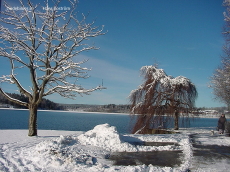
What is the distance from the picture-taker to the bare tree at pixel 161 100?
21688 millimetres

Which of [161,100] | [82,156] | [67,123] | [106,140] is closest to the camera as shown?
[82,156]

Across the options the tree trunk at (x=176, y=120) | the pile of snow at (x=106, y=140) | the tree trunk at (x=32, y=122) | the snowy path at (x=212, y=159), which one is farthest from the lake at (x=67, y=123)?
the tree trunk at (x=32, y=122)

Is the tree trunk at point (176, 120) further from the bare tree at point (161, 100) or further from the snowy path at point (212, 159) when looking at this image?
the snowy path at point (212, 159)

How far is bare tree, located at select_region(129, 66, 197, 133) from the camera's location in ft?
71.2

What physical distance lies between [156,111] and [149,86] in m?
2.36

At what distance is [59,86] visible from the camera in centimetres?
1265

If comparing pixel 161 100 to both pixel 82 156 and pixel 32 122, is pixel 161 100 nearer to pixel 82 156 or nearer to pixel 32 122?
pixel 32 122

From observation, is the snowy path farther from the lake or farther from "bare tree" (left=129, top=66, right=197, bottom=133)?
the lake

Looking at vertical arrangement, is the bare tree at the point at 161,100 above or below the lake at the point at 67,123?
above

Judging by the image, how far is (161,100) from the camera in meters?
21.9

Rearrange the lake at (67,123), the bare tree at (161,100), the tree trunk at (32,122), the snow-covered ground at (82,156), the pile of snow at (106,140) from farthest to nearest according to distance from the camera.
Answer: the lake at (67,123) < the bare tree at (161,100) < the tree trunk at (32,122) < the pile of snow at (106,140) < the snow-covered ground at (82,156)

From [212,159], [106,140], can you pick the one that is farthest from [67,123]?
[212,159]

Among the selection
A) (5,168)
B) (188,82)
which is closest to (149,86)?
(188,82)

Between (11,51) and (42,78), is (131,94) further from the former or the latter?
(11,51)
